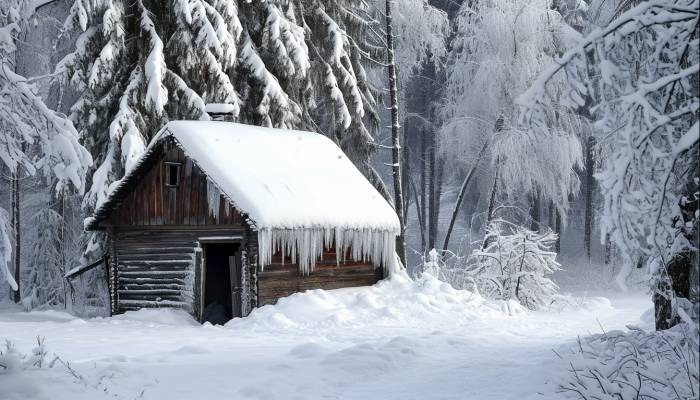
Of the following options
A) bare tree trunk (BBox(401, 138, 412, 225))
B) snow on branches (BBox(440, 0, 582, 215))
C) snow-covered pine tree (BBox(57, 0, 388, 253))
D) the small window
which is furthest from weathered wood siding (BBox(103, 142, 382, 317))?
bare tree trunk (BBox(401, 138, 412, 225))

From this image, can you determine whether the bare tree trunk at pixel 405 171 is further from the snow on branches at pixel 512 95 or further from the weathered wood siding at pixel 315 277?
the weathered wood siding at pixel 315 277

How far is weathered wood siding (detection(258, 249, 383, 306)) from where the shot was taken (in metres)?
17.0

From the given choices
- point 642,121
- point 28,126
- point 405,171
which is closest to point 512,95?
point 405,171

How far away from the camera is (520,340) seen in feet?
42.1

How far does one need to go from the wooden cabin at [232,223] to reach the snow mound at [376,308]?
78 cm

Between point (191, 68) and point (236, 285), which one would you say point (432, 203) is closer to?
point (191, 68)

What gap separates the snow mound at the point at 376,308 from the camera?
611 inches

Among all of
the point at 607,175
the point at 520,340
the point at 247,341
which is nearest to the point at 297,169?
the point at 247,341

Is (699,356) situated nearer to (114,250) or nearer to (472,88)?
(114,250)

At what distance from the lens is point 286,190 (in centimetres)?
1752

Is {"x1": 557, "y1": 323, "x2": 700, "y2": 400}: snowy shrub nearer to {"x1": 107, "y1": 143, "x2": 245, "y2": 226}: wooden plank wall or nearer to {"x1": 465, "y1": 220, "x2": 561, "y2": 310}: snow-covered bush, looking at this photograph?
{"x1": 107, "y1": 143, "x2": 245, "y2": 226}: wooden plank wall

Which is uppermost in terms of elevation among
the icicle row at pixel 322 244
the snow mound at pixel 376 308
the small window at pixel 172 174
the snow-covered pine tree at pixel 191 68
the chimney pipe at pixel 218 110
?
the snow-covered pine tree at pixel 191 68

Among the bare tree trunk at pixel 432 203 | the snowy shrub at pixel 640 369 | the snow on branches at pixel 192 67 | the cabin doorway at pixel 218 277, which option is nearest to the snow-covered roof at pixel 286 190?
the snow on branches at pixel 192 67

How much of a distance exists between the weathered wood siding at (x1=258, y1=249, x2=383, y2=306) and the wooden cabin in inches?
1.0
